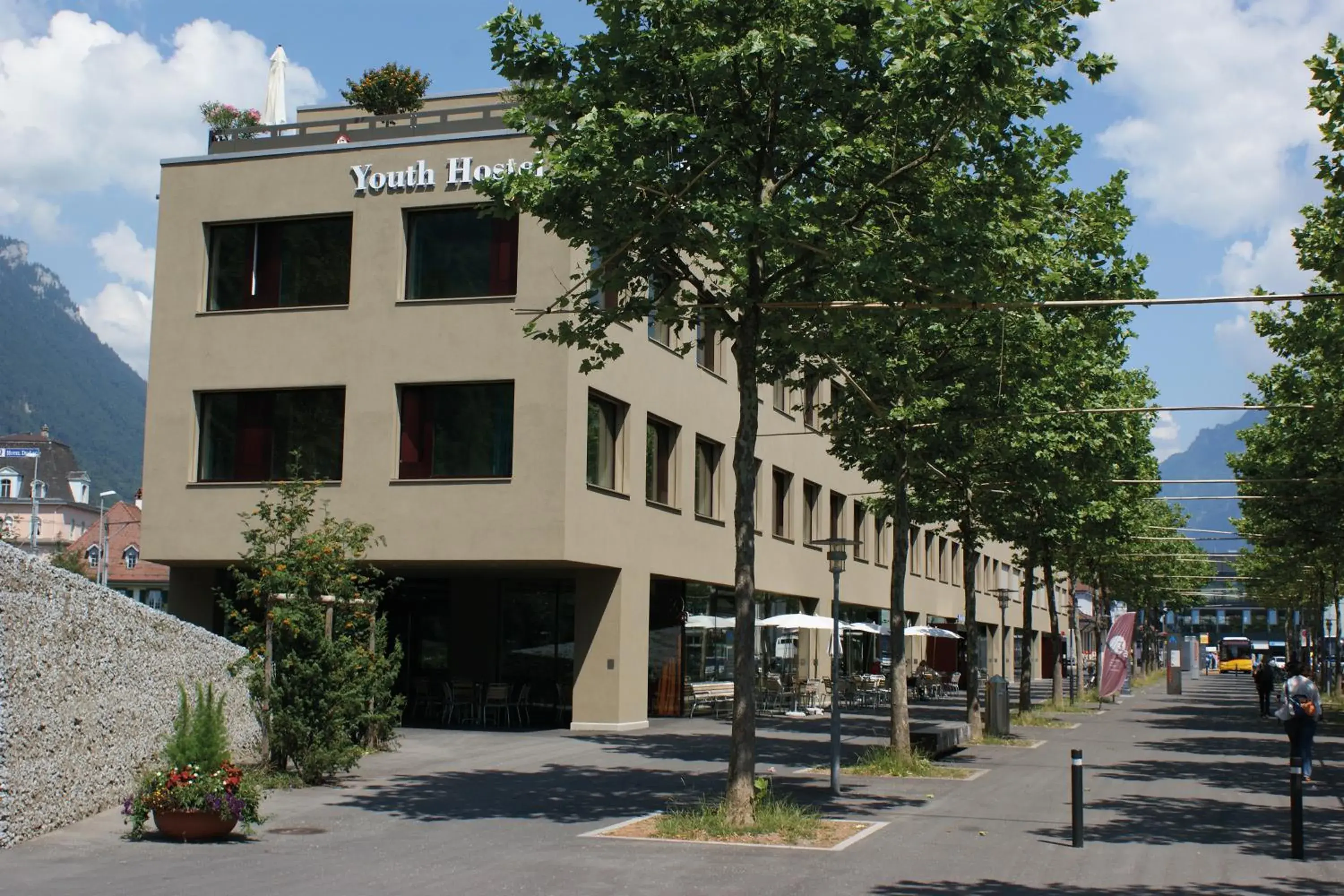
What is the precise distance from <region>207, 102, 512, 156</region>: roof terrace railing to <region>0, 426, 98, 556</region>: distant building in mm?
104898

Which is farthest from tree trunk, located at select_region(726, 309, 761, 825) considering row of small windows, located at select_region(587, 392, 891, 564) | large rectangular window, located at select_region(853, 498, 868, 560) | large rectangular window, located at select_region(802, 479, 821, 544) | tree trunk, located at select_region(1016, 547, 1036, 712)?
large rectangular window, located at select_region(853, 498, 868, 560)

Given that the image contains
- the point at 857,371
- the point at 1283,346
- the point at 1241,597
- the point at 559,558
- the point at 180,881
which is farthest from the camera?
the point at 1241,597

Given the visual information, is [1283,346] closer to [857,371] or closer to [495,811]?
[857,371]

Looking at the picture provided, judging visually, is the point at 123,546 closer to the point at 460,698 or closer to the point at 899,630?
the point at 460,698

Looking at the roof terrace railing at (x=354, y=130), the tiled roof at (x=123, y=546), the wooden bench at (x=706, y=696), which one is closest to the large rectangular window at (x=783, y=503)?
the wooden bench at (x=706, y=696)

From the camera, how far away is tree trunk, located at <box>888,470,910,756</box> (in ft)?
70.4

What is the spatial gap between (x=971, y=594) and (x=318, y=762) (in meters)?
14.0

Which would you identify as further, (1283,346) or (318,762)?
(1283,346)

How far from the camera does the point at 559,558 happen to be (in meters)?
26.8

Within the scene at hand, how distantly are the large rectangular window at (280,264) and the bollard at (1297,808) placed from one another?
20396mm

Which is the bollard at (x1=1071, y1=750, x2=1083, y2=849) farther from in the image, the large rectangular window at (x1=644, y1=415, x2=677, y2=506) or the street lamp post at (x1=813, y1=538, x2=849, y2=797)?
the large rectangular window at (x1=644, y1=415, x2=677, y2=506)

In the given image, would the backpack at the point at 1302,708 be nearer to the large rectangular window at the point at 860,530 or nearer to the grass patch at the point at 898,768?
the grass patch at the point at 898,768

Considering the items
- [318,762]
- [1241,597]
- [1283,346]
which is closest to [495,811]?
[318,762]

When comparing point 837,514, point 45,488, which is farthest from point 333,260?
point 45,488
